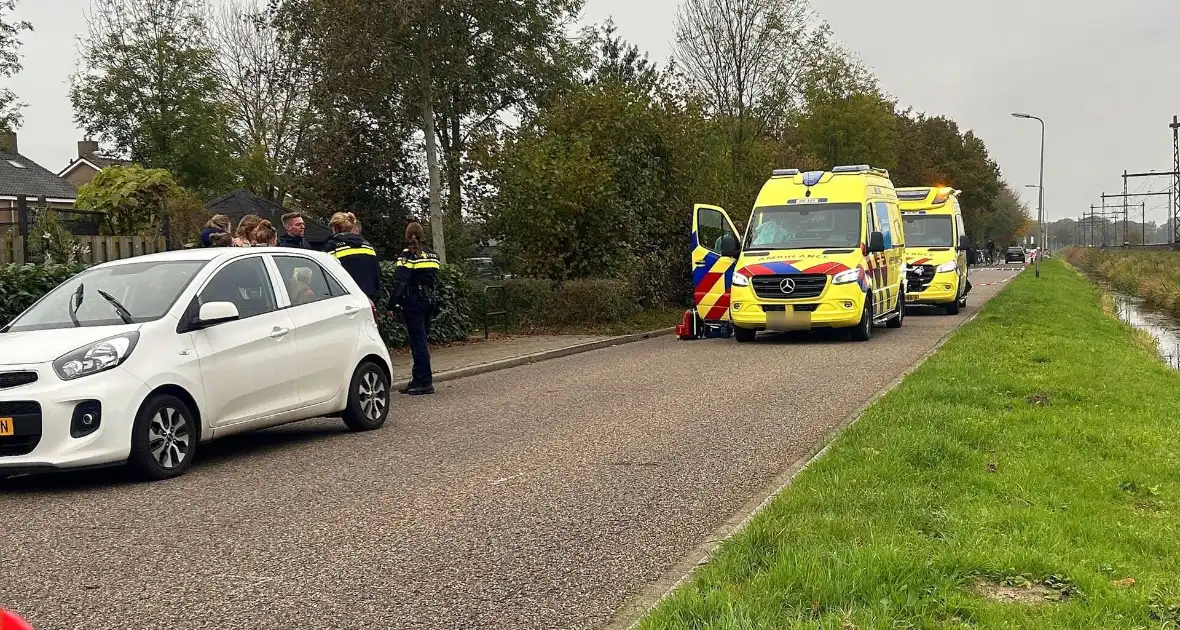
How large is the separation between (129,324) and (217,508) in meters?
1.71

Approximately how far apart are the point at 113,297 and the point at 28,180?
47990 millimetres

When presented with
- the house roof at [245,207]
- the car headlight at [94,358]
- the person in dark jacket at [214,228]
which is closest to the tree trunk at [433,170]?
the house roof at [245,207]

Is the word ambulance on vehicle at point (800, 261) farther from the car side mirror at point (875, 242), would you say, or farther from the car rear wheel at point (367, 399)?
the car rear wheel at point (367, 399)

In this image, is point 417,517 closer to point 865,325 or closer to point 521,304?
point 865,325

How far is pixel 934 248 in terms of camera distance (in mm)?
24828

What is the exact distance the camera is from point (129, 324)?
7309 mm

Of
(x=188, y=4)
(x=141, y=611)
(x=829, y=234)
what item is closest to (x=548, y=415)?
(x=141, y=611)

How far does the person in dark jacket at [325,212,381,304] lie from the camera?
11.2 meters

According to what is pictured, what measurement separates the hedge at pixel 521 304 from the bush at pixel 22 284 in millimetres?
5060

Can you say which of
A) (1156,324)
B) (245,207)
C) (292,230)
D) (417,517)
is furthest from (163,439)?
(1156,324)

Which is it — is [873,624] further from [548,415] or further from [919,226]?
[919,226]

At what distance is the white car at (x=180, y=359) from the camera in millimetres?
6668

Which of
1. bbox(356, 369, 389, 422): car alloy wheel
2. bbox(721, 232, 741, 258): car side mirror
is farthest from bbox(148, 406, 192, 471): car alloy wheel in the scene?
bbox(721, 232, 741, 258): car side mirror

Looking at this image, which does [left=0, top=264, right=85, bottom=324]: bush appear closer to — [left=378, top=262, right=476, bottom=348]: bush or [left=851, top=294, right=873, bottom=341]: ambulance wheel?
[left=378, top=262, right=476, bottom=348]: bush
